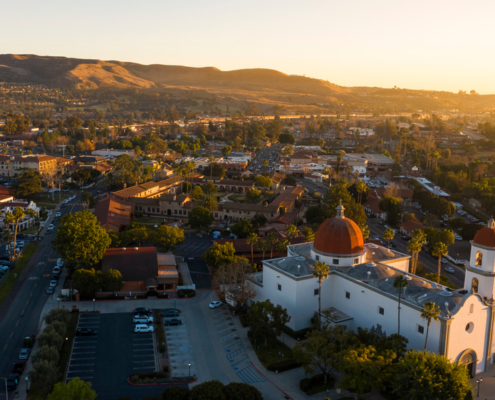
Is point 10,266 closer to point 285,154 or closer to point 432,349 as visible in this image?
point 432,349

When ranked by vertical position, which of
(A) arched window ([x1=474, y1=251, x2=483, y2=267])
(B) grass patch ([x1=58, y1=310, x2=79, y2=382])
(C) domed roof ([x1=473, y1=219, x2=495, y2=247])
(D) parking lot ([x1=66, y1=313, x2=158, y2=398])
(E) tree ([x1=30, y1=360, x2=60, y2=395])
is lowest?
(D) parking lot ([x1=66, y1=313, x2=158, y2=398])

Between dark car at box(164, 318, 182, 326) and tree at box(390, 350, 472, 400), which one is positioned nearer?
tree at box(390, 350, 472, 400)

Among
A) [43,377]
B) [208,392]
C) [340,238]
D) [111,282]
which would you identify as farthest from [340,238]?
[43,377]

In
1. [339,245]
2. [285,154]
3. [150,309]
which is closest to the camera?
[339,245]

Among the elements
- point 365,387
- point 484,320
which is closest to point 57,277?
point 365,387

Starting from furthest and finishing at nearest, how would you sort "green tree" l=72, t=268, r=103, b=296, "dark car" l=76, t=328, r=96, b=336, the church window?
"green tree" l=72, t=268, r=103, b=296 → "dark car" l=76, t=328, r=96, b=336 → the church window

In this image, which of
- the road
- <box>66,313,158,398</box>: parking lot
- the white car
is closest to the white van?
<box>66,313,158,398</box>: parking lot

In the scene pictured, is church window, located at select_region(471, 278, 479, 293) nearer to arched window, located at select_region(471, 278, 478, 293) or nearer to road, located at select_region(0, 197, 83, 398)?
arched window, located at select_region(471, 278, 478, 293)
